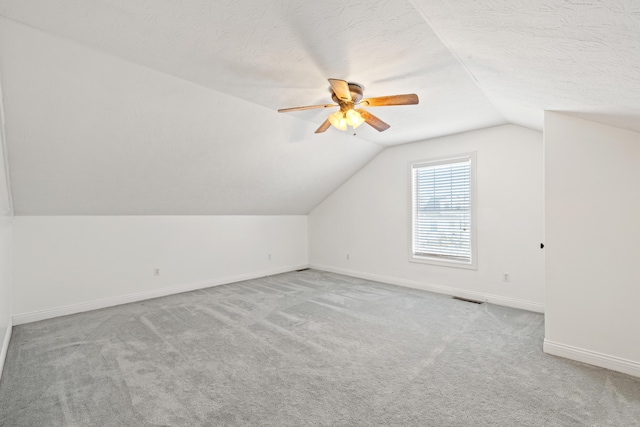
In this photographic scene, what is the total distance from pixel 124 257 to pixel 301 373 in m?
3.19

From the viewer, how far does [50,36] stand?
1945 millimetres

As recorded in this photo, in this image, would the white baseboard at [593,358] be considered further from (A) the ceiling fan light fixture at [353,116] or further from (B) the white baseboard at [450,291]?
(A) the ceiling fan light fixture at [353,116]

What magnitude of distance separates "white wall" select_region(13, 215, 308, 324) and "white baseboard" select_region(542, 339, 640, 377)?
4447 mm

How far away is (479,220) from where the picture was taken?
4.11 meters

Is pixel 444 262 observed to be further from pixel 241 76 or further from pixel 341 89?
pixel 241 76

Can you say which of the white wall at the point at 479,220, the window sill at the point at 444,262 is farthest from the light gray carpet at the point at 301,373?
the window sill at the point at 444,262

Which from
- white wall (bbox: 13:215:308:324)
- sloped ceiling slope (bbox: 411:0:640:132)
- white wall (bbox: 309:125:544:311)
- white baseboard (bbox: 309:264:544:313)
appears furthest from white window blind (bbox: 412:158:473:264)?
white wall (bbox: 13:215:308:324)

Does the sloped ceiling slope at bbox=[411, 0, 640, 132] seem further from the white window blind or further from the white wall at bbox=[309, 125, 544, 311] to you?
the white window blind

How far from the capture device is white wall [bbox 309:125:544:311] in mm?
3689

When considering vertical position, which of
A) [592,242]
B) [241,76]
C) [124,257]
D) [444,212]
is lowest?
[124,257]

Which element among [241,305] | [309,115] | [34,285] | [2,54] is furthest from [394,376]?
[34,285]

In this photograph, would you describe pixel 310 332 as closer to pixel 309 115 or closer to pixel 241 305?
pixel 241 305

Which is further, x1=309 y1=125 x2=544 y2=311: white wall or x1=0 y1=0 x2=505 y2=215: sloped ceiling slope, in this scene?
x1=309 y1=125 x2=544 y2=311: white wall

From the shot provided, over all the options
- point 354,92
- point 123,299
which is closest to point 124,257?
point 123,299
